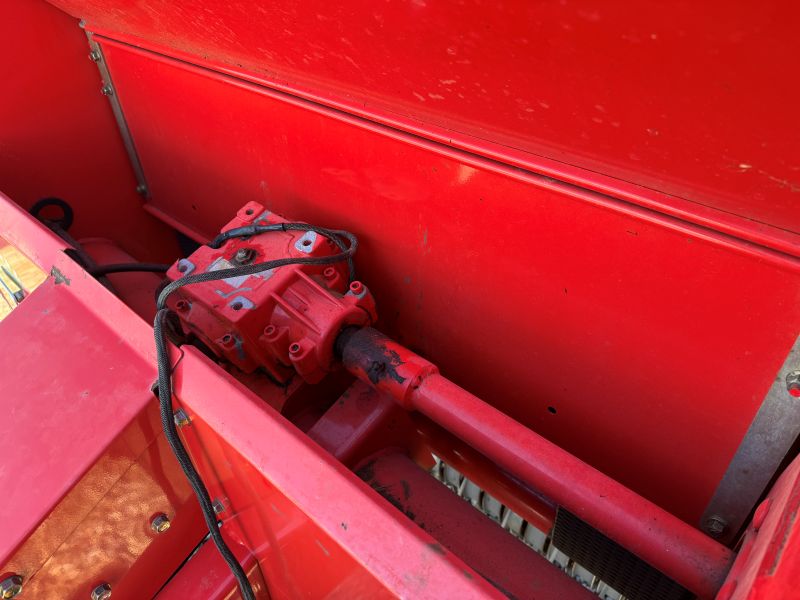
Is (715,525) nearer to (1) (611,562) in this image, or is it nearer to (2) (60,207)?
(1) (611,562)

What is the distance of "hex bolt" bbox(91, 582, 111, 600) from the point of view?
1.08m

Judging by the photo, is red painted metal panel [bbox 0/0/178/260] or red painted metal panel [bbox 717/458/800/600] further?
red painted metal panel [bbox 0/0/178/260]

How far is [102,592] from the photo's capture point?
109 centimetres

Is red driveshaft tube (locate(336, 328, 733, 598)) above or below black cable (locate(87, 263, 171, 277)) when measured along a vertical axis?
above

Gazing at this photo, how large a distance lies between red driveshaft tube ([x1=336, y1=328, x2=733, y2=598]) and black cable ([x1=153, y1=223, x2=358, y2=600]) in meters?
0.19

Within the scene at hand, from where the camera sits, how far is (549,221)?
0.92 m

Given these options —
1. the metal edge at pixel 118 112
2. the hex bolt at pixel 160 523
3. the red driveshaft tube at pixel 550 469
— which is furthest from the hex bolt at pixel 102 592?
Result: the metal edge at pixel 118 112

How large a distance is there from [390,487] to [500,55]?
813 mm

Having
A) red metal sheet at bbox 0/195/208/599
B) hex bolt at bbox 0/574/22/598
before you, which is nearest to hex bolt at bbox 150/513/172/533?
red metal sheet at bbox 0/195/208/599

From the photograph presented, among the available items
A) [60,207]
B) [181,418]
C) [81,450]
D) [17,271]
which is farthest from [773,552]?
[60,207]

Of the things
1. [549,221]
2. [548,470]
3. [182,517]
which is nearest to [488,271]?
[549,221]

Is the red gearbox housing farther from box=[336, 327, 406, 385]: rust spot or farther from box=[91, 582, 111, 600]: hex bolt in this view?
box=[91, 582, 111, 600]: hex bolt

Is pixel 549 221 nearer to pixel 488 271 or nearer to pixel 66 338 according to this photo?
pixel 488 271

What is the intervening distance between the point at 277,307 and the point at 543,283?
51cm
